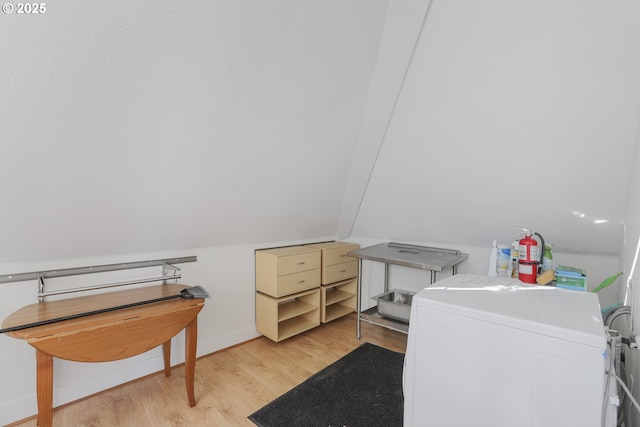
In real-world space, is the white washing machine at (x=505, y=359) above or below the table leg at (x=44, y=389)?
above

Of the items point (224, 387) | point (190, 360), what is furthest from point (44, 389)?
point (224, 387)

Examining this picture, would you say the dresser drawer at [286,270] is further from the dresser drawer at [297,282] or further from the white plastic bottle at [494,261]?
the white plastic bottle at [494,261]

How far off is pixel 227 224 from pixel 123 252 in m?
0.70

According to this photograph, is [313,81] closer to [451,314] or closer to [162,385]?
[451,314]

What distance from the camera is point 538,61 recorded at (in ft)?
5.05

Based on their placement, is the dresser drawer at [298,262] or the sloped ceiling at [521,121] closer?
the sloped ceiling at [521,121]

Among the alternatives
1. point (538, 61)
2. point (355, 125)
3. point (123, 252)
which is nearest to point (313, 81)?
point (355, 125)

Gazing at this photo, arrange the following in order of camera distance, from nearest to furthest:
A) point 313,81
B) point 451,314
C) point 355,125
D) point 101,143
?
point 451,314, point 101,143, point 313,81, point 355,125

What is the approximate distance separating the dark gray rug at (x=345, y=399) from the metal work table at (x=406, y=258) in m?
0.32

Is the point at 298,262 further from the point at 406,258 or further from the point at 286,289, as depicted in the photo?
the point at 406,258

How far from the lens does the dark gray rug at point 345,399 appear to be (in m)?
1.82

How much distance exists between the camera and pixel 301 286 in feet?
9.30

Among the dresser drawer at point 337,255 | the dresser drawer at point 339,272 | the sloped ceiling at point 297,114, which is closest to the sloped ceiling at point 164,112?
the sloped ceiling at point 297,114

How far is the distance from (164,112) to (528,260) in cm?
205
